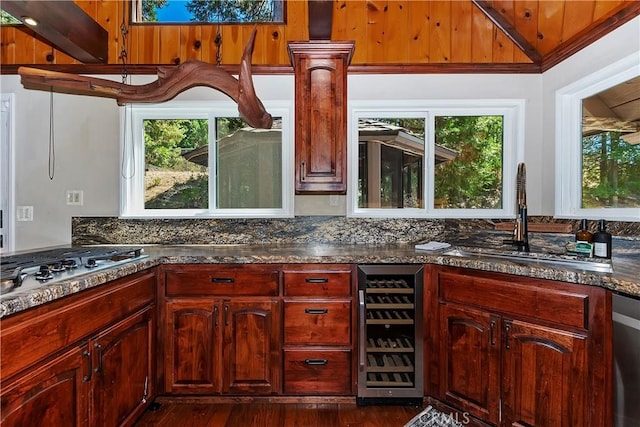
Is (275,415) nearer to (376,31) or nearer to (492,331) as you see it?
(492,331)

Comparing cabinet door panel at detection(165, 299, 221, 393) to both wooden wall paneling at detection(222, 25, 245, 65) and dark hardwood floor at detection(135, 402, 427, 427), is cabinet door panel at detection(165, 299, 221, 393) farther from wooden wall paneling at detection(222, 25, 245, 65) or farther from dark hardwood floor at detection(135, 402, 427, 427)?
wooden wall paneling at detection(222, 25, 245, 65)

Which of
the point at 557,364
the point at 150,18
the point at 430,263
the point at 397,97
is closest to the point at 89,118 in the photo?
the point at 150,18

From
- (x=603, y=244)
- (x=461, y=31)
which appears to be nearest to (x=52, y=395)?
(x=603, y=244)

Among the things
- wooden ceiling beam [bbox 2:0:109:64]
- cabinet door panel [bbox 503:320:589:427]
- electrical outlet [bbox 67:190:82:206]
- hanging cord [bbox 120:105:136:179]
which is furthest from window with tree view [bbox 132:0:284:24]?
cabinet door panel [bbox 503:320:589:427]

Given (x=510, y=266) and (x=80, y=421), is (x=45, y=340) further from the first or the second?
(x=510, y=266)

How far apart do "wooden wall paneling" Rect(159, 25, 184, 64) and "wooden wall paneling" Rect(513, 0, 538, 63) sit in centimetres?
273

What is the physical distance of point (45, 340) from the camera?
117 centimetres

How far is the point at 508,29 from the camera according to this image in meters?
2.56

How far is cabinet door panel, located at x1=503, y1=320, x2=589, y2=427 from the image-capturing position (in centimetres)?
142

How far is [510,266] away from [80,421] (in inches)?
81.9

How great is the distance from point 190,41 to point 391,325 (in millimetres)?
2726

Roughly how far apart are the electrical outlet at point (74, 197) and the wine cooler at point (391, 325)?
236 centimetres

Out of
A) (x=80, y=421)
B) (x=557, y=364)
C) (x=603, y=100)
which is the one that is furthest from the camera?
(x=603, y=100)

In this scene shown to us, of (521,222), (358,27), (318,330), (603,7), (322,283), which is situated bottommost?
(318,330)
